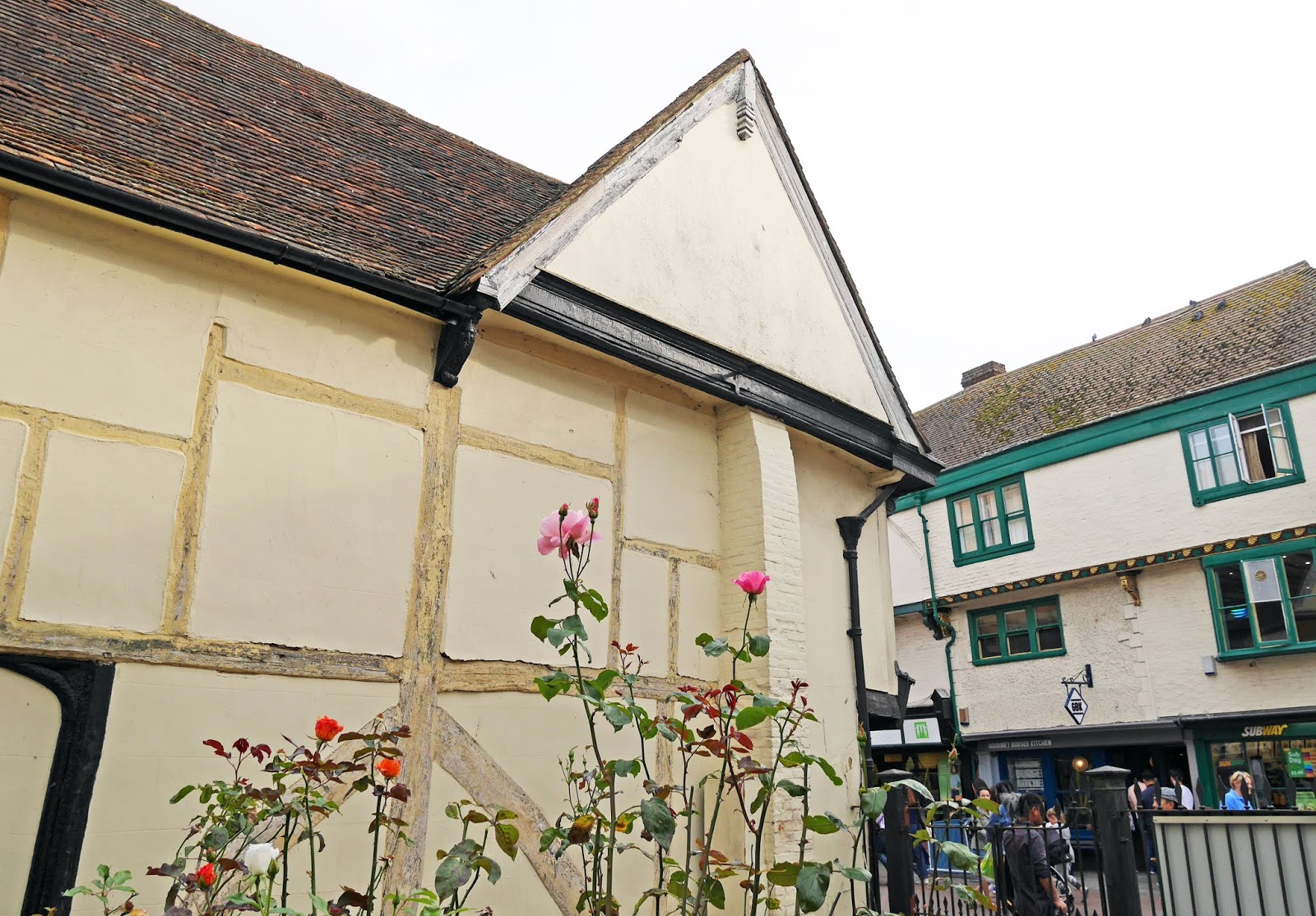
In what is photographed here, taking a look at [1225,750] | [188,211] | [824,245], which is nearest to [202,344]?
[188,211]

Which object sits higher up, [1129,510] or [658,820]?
[1129,510]

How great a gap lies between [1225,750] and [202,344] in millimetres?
15722

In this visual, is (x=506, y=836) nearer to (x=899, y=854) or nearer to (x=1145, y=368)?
(x=899, y=854)

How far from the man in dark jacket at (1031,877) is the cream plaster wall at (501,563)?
338 cm

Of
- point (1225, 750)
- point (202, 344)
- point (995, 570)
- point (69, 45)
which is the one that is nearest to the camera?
point (202, 344)

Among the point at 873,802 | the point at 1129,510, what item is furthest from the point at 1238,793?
the point at 873,802

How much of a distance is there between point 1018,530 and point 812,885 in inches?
665

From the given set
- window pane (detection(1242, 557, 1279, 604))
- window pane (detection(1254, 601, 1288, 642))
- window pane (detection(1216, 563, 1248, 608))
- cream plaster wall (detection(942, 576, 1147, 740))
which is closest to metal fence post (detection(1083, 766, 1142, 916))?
window pane (detection(1254, 601, 1288, 642))

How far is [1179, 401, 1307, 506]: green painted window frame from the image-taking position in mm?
14914

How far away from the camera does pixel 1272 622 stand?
1473cm

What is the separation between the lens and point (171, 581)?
4914 mm

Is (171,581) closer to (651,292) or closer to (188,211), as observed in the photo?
(188,211)

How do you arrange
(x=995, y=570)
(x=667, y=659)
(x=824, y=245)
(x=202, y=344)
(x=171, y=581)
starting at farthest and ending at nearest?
(x=995, y=570)
(x=824, y=245)
(x=667, y=659)
(x=202, y=344)
(x=171, y=581)

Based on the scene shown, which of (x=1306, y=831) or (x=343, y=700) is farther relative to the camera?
(x=343, y=700)
